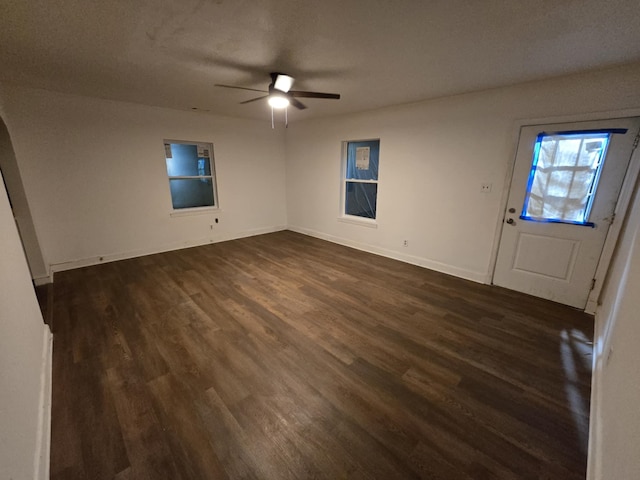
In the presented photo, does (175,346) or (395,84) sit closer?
(175,346)

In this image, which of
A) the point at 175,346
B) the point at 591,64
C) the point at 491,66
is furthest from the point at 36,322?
the point at 591,64

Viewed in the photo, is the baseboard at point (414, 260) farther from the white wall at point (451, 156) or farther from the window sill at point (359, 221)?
the window sill at point (359, 221)

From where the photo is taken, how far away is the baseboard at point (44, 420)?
4.07 ft

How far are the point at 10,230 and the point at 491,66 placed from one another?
159 inches

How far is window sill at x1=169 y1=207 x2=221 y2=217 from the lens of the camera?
4.68 meters

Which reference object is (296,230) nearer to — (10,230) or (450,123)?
(450,123)

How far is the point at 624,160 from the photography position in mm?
2467

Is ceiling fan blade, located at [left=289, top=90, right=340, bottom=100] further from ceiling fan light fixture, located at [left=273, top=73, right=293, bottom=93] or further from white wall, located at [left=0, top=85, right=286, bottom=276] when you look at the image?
white wall, located at [left=0, top=85, right=286, bottom=276]

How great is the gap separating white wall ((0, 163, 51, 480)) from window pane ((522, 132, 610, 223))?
14.3 ft

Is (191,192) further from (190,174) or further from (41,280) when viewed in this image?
(41,280)

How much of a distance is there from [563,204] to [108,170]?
6003 millimetres

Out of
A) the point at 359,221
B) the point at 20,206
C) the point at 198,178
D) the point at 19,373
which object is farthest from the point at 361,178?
the point at 20,206

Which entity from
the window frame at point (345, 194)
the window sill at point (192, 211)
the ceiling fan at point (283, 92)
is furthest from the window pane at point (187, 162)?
the window frame at point (345, 194)

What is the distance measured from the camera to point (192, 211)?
191 inches
